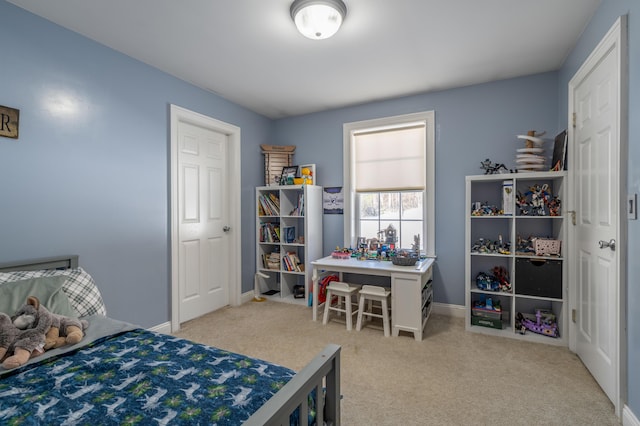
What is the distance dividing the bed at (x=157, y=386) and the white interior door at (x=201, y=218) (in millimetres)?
1557

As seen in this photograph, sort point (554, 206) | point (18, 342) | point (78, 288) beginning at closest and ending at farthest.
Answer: point (18, 342) → point (78, 288) → point (554, 206)

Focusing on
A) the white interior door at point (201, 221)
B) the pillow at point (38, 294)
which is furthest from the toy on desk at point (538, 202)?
the pillow at point (38, 294)

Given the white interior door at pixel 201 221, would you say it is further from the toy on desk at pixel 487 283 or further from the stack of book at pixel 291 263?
the toy on desk at pixel 487 283

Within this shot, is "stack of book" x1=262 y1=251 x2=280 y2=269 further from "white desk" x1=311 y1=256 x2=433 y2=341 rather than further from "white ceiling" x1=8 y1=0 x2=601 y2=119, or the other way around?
"white ceiling" x1=8 y1=0 x2=601 y2=119

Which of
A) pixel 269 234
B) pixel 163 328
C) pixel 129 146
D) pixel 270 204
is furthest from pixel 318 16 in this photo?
pixel 163 328

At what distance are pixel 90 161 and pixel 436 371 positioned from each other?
3025mm

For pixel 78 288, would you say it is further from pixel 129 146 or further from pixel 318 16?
pixel 318 16

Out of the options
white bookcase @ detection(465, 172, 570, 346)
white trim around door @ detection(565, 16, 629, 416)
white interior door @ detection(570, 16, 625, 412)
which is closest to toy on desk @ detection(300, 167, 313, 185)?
white bookcase @ detection(465, 172, 570, 346)

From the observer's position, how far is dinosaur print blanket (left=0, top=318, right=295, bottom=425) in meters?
0.96

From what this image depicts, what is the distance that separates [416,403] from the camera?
6.05 ft

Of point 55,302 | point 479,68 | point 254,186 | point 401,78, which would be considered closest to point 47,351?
point 55,302

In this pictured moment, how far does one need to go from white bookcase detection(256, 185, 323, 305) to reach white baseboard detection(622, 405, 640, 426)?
9.00 feet

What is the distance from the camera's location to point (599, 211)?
6.53 feet

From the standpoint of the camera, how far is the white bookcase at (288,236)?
3.76m
